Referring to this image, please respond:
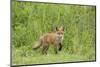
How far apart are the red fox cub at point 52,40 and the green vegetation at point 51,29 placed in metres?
Result: 0.05

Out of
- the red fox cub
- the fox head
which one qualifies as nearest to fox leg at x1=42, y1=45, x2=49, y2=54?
the red fox cub

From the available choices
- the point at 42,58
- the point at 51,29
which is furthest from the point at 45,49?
the point at 51,29

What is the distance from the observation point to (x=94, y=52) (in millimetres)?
2873

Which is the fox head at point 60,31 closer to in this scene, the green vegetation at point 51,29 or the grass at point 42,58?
the green vegetation at point 51,29

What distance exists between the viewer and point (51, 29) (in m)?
2.63

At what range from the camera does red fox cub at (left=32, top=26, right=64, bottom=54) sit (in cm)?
259

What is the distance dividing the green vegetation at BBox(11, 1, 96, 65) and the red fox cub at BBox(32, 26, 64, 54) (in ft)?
0.17

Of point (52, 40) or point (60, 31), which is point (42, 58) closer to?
point (52, 40)

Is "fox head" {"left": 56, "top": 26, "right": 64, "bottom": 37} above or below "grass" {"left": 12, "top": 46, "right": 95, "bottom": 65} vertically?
above

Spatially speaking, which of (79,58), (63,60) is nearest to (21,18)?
(63,60)

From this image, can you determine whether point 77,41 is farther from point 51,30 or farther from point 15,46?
point 15,46

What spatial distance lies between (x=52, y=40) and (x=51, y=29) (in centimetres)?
14

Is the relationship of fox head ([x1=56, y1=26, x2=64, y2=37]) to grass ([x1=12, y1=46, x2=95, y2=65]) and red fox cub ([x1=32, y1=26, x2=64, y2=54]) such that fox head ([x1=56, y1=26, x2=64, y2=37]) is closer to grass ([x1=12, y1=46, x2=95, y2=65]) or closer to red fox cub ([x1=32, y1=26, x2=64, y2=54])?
red fox cub ([x1=32, y1=26, x2=64, y2=54])
